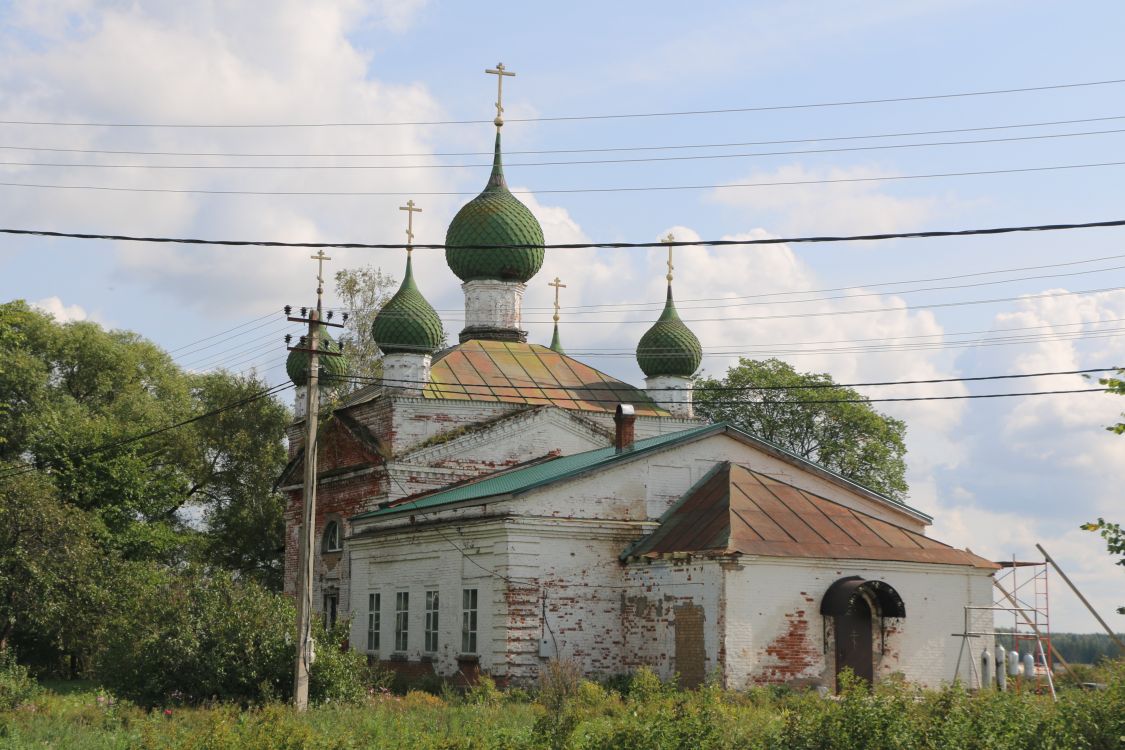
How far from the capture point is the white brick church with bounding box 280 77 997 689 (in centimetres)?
2222

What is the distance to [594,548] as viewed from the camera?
2434cm

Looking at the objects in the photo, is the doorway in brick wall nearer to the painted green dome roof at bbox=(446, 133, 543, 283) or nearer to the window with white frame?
the window with white frame

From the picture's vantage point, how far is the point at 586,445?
102 feet

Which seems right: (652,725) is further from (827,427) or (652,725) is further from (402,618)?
(827,427)

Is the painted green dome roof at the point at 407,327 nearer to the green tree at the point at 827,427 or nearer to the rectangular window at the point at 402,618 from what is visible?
the rectangular window at the point at 402,618

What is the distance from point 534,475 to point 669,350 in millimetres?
7557

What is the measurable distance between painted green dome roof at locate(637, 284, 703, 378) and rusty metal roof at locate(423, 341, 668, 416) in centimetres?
81

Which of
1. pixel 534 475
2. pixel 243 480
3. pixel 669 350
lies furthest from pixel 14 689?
pixel 243 480

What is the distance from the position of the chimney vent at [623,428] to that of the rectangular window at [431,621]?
15.7 feet

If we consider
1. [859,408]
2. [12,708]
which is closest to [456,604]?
[12,708]

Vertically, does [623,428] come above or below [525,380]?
below

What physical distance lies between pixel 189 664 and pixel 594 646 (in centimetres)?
735

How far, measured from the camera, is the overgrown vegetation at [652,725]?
12430 mm

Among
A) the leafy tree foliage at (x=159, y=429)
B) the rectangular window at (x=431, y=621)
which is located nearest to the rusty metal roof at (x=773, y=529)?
the rectangular window at (x=431, y=621)
